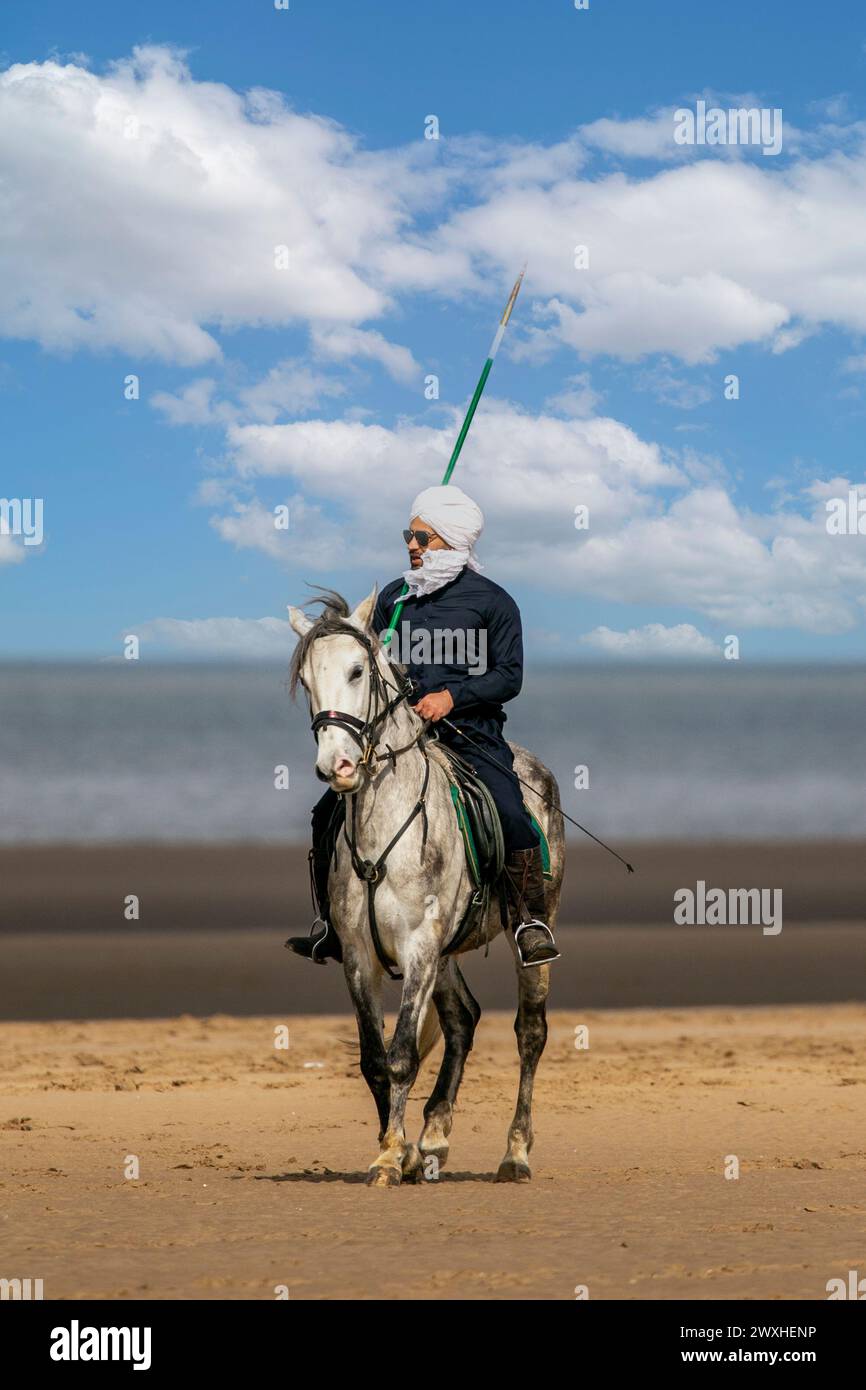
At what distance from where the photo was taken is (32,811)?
130 feet

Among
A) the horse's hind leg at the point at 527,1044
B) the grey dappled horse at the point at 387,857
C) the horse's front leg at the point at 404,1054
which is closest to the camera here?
the grey dappled horse at the point at 387,857

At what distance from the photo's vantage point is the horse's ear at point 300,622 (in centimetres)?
832

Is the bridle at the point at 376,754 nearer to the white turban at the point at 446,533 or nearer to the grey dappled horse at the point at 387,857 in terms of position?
the grey dappled horse at the point at 387,857

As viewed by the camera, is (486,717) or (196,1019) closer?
(486,717)

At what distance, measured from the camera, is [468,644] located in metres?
9.48

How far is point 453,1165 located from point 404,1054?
2067mm

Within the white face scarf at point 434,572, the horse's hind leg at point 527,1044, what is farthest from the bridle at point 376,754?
the horse's hind leg at point 527,1044

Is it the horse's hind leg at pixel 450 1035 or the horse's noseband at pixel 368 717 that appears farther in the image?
the horse's hind leg at pixel 450 1035

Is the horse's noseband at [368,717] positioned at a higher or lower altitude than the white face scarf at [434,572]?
lower

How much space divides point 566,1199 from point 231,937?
13.3 meters

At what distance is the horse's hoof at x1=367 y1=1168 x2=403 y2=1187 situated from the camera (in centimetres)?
857

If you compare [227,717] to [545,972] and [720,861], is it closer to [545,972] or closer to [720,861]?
[720,861]

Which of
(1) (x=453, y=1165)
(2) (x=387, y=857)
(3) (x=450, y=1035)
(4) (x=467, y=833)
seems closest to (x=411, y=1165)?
(3) (x=450, y=1035)
